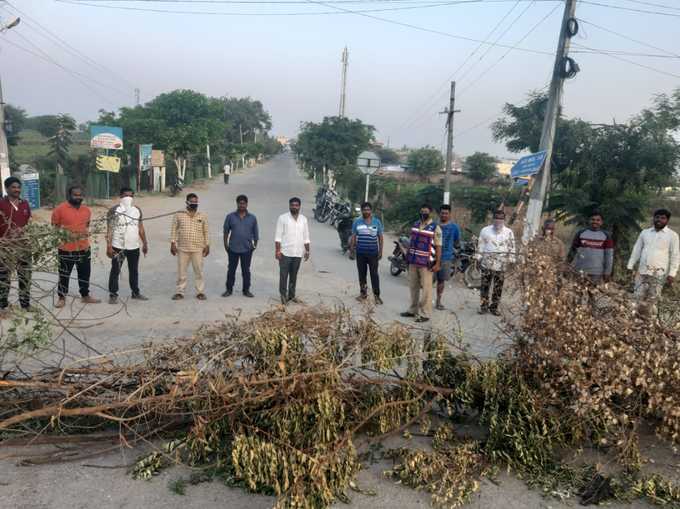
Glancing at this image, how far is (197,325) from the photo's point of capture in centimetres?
691

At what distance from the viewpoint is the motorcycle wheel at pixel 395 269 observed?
420 inches

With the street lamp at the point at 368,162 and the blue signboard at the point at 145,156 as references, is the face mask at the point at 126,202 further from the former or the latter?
the blue signboard at the point at 145,156

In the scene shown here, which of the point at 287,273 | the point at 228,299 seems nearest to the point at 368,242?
the point at 287,273

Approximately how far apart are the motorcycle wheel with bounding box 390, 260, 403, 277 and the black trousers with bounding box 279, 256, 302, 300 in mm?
3169

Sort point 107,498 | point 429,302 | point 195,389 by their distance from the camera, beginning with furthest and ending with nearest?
point 429,302 < point 195,389 < point 107,498

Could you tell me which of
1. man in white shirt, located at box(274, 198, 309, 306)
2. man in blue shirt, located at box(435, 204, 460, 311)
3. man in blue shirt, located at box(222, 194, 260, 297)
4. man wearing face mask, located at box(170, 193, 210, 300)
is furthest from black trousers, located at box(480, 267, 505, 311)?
man wearing face mask, located at box(170, 193, 210, 300)

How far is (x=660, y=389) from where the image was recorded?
3.77 m

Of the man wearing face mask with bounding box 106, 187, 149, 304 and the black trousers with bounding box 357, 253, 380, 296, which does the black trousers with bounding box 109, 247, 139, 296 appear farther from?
the black trousers with bounding box 357, 253, 380, 296

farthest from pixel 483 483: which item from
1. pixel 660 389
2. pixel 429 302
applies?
pixel 429 302

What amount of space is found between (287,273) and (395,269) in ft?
11.3

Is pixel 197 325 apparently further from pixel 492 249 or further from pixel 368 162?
pixel 368 162

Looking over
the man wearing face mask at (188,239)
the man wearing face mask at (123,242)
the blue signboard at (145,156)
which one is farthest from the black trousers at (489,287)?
the blue signboard at (145,156)

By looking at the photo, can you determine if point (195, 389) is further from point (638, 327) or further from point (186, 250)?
point (186, 250)

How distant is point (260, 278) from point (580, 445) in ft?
22.1
